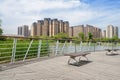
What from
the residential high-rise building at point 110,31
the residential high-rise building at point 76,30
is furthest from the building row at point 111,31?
the residential high-rise building at point 76,30

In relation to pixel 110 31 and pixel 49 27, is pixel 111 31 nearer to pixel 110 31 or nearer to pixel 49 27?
pixel 110 31

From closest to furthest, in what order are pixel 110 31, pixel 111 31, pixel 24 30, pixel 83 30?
pixel 83 30, pixel 111 31, pixel 110 31, pixel 24 30

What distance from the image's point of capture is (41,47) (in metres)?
10.2

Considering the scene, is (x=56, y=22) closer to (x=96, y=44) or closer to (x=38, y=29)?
(x=38, y=29)

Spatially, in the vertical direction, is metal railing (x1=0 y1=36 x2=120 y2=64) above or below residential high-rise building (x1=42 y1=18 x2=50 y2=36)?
below

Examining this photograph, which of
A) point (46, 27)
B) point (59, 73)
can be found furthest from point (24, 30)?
point (59, 73)

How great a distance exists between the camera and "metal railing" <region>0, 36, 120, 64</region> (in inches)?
294

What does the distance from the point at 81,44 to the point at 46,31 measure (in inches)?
3128

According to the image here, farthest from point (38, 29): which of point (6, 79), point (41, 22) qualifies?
point (6, 79)

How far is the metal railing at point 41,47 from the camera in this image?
7.47 metres

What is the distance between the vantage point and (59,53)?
10.4 metres

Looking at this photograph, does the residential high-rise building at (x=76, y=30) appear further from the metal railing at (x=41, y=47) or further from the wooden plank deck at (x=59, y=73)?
the wooden plank deck at (x=59, y=73)

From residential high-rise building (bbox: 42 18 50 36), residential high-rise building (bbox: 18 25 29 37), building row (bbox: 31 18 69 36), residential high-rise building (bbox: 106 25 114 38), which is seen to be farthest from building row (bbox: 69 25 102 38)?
residential high-rise building (bbox: 18 25 29 37)

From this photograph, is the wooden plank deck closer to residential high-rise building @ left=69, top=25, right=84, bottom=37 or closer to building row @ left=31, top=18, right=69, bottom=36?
building row @ left=31, top=18, right=69, bottom=36
